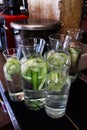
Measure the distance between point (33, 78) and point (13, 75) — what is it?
101 millimetres

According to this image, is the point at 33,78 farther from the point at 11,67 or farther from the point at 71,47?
the point at 71,47

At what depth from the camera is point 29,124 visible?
0.54 metres

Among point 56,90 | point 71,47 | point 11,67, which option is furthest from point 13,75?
point 71,47

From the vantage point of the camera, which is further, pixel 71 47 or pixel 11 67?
pixel 71 47

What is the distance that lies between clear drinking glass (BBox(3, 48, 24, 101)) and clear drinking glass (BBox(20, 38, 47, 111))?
0.04 metres

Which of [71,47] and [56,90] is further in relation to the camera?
[71,47]

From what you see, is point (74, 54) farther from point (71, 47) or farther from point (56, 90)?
point (56, 90)

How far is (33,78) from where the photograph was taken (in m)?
0.56

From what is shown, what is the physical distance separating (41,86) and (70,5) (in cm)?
56

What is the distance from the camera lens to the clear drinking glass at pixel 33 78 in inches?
21.8

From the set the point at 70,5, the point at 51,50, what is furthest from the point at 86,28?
the point at 51,50

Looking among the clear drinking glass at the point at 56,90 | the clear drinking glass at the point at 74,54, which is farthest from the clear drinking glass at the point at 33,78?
the clear drinking glass at the point at 74,54

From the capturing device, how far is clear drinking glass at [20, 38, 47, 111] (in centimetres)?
55

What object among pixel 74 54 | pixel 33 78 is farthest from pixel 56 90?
pixel 74 54
